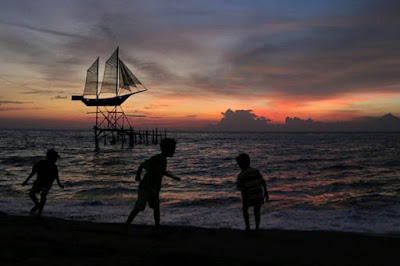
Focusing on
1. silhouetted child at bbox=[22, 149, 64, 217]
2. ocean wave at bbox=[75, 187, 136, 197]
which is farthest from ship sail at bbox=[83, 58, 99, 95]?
silhouetted child at bbox=[22, 149, 64, 217]

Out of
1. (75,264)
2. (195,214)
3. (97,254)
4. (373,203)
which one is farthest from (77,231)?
(373,203)

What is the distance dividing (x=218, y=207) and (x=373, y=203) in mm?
5081

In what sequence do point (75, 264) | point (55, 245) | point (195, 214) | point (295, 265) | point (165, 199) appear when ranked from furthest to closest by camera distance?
point (165, 199) < point (195, 214) < point (55, 245) < point (295, 265) < point (75, 264)

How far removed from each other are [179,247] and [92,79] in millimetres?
48061

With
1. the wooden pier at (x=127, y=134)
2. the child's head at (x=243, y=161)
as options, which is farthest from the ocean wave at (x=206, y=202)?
the wooden pier at (x=127, y=134)

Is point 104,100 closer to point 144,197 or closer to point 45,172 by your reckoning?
point 45,172

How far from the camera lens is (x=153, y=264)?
4402mm

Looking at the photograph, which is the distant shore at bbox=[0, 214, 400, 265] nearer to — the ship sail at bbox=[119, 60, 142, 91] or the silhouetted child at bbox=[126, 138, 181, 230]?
the silhouetted child at bbox=[126, 138, 181, 230]

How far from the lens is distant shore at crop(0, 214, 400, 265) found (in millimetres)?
4617

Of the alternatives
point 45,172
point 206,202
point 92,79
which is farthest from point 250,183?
point 92,79

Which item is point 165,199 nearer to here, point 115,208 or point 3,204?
point 115,208

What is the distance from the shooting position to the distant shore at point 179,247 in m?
4.62

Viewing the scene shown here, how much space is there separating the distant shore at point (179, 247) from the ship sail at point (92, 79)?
44.7 meters

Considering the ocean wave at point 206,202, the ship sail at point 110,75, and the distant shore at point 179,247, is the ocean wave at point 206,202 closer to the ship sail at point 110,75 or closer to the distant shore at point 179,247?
the distant shore at point 179,247
